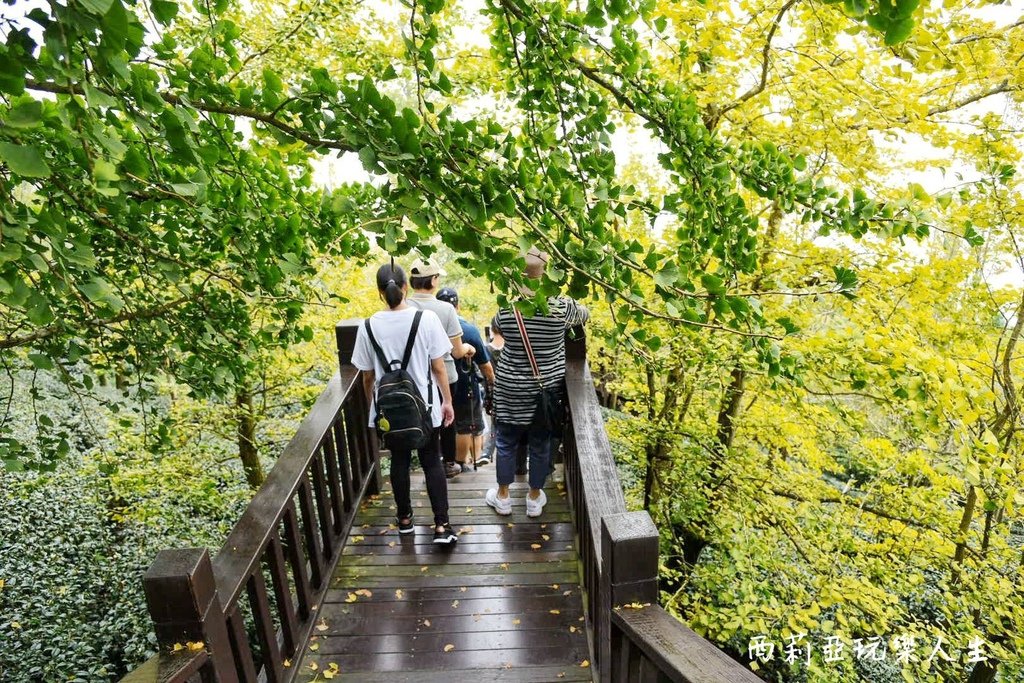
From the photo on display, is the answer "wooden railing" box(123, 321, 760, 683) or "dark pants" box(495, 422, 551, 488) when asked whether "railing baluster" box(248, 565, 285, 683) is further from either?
"dark pants" box(495, 422, 551, 488)

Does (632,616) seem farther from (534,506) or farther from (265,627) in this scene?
(534,506)

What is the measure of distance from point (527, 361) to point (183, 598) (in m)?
2.31

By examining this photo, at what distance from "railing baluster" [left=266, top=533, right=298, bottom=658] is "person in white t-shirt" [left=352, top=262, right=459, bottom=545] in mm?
956

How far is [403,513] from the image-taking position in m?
3.71

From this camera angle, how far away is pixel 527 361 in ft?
12.1

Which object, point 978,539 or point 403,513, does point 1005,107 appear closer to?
point 978,539

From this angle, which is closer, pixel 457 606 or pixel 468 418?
pixel 457 606

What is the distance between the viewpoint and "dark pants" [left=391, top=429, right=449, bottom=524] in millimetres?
3475

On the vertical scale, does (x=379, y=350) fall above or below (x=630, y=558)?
above

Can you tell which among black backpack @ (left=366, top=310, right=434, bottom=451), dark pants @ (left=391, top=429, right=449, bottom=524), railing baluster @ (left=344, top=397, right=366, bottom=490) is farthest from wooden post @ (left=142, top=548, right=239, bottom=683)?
railing baluster @ (left=344, top=397, right=366, bottom=490)

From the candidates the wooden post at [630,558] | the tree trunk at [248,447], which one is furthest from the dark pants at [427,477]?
the tree trunk at [248,447]

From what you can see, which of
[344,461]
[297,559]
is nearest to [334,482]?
[344,461]

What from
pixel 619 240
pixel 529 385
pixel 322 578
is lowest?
pixel 322 578

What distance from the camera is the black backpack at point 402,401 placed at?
10.5 feet
